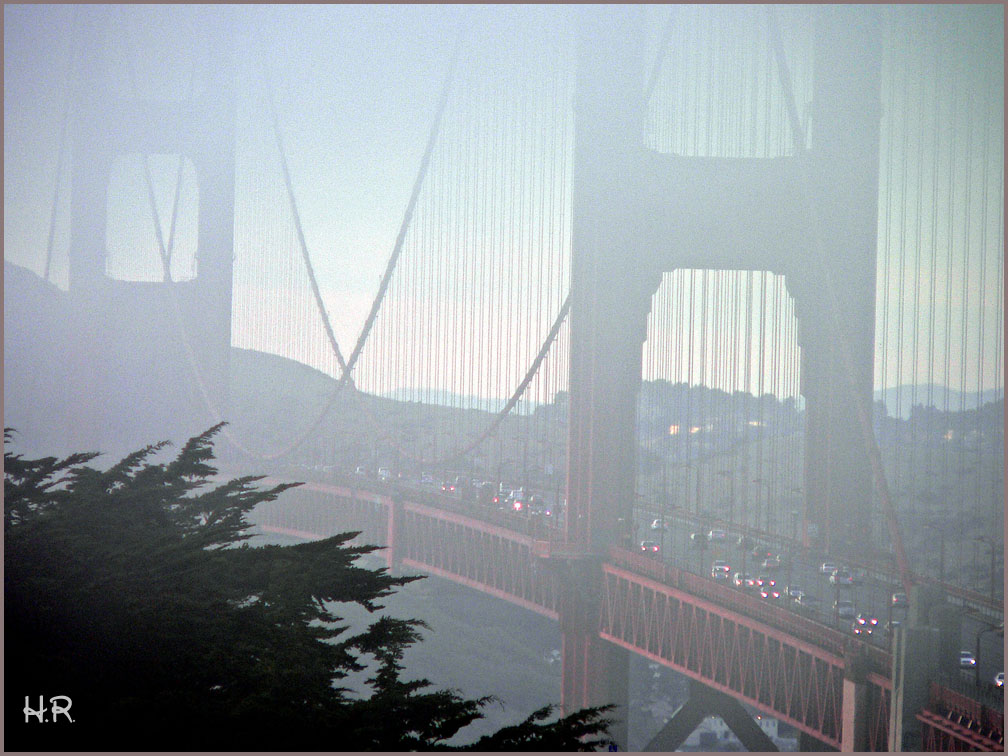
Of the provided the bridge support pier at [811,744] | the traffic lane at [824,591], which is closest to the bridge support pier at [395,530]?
the traffic lane at [824,591]

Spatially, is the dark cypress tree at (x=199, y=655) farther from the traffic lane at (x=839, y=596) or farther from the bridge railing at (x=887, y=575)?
the bridge railing at (x=887, y=575)

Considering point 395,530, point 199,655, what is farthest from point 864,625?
point 395,530

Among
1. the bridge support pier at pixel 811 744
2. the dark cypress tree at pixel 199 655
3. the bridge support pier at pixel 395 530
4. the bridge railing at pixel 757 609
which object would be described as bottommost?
the bridge support pier at pixel 811 744

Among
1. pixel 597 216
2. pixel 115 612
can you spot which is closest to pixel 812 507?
pixel 597 216

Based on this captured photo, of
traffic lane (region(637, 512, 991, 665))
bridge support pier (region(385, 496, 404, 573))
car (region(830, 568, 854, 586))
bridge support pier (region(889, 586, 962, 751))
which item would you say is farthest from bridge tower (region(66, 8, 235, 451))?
bridge support pier (region(889, 586, 962, 751))

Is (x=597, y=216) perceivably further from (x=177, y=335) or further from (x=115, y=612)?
(x=177, y=335)

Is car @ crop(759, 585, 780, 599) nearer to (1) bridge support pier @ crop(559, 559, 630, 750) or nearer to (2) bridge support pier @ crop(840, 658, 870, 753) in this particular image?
(1) bridge support pier @ crop(559, 559, 630, 750)
